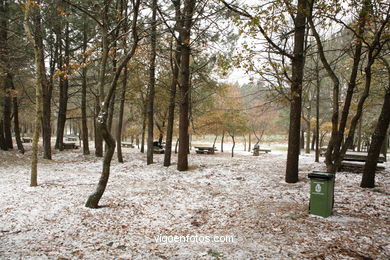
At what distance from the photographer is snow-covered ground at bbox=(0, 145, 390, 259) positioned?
159 inches

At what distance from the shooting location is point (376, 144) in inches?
289

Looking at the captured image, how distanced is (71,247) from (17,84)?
64.1 feet

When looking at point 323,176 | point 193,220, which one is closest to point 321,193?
point 323,176

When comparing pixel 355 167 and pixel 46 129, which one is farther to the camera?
pixel 46 129

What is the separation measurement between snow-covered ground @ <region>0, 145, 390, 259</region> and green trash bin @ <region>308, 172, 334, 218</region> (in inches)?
8.8

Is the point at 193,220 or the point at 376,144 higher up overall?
the point at 376,144

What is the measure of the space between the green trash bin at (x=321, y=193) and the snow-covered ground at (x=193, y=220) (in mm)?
223

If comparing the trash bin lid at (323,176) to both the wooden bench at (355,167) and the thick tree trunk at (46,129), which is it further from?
the thick tree trunk at (46,129)

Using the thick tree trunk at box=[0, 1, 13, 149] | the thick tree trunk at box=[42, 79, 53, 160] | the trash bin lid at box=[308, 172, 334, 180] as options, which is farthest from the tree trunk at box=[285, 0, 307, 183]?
the thick tree trunk at box=[42, 79, 53, 160]

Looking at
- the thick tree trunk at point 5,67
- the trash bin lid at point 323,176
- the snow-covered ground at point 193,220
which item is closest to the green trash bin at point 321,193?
the trash bin lid at point 323,176

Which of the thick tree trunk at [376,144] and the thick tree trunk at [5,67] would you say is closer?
the thick tree trunk at [376,144]

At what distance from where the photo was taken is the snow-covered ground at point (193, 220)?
404cm

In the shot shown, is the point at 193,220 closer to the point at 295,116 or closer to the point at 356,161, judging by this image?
the point at 295,116

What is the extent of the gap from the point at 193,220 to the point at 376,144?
5.82m
